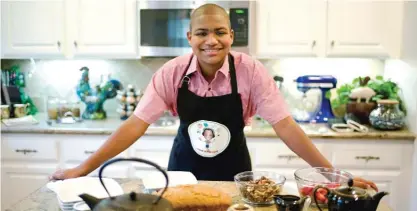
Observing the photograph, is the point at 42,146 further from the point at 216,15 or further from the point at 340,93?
the point at 340,93

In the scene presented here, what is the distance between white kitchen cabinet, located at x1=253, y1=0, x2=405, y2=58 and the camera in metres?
2.93

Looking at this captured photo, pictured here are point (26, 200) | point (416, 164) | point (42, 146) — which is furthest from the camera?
point (42, 146)

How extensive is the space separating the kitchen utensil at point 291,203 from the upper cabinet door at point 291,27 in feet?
6.14

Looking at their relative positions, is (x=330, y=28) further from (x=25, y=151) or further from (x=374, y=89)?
(x=25, y=151)

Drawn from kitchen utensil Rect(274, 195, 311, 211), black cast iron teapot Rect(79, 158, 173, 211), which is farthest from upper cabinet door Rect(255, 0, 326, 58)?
black cast iron teapot Rect(79, 158, 173, 211)

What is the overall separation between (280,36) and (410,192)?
133 centimetres

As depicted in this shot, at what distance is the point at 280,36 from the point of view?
2.97 meters

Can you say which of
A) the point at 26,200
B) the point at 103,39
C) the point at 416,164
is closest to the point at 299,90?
the point at 416,164

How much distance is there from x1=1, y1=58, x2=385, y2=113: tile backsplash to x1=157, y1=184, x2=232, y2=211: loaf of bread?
84.0 inches

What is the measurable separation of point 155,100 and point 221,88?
29 cm

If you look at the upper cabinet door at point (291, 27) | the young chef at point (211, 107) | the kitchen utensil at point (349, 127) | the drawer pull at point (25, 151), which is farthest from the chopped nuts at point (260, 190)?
the drawer pull at point (25, 151)

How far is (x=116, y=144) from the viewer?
1.76 m

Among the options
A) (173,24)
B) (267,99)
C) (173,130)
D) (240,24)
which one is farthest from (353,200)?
(173,24)

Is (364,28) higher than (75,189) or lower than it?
higher
